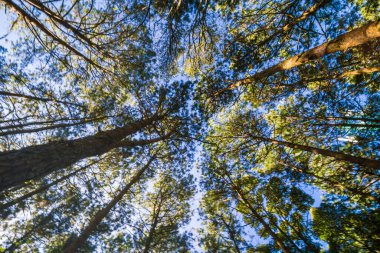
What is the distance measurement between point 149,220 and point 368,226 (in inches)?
347

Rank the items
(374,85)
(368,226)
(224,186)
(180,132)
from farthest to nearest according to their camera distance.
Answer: (224,186) → (180,132) → (374,85) → (368,226)

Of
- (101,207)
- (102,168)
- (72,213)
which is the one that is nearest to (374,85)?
(102,168)

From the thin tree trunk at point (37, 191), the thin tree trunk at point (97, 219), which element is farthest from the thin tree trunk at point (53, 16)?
the thin tree trunk at point (97, 219)

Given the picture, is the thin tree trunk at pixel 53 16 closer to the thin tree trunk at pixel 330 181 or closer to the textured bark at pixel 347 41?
the textured bark at pixel 347 41

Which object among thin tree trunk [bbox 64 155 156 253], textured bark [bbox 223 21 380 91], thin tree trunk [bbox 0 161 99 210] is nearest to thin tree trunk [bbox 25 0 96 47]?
thin tree trunk [bbox 0 161 99 210]

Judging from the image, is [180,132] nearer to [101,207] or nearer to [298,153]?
[101,207]

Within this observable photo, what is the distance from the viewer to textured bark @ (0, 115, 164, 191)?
313cm

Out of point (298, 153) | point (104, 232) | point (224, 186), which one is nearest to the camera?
point (104, 232)

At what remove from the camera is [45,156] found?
3.84 m

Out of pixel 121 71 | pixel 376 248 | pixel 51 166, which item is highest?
pixel 121 71

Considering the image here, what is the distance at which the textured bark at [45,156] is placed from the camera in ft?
10.3

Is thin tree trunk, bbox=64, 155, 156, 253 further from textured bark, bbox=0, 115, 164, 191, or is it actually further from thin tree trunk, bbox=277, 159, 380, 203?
thin tree trunk, bbox=277, 159, 380, 203

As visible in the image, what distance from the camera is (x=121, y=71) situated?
6625 millimetres

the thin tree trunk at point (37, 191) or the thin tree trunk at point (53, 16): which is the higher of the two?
the thin tree trunk at point (53, 16)
